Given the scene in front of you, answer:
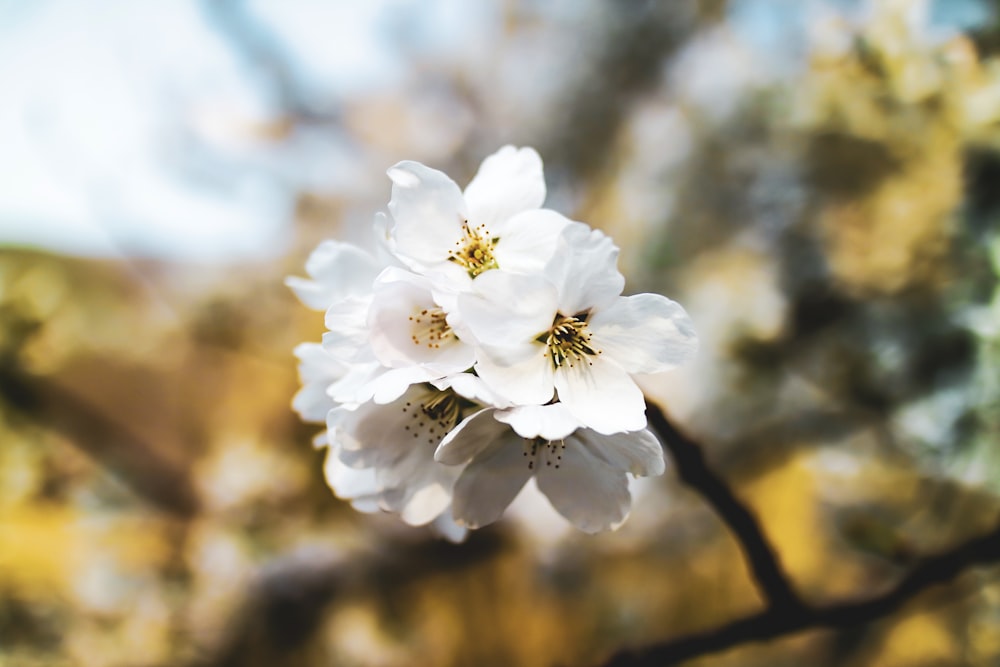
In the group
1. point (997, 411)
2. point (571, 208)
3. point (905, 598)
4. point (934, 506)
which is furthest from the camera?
point (571, 208)

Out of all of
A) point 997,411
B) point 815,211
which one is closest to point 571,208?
point 815,211

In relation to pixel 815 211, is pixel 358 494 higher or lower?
lower

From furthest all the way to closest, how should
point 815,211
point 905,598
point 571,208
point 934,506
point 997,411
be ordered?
point 571,208, point 815,211, point 934,506, point 997,411, point 905,598

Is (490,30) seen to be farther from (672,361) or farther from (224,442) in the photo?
(672,361)

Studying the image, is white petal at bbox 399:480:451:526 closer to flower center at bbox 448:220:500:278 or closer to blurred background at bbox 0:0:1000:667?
flower center at bbox 448:220:500:278

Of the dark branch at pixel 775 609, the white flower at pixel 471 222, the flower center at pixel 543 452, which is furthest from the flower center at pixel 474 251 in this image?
the dark branch at pixel 775 609

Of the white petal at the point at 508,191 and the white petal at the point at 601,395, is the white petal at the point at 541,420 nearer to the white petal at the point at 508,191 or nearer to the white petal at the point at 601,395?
the white petal at the point at 601,395
